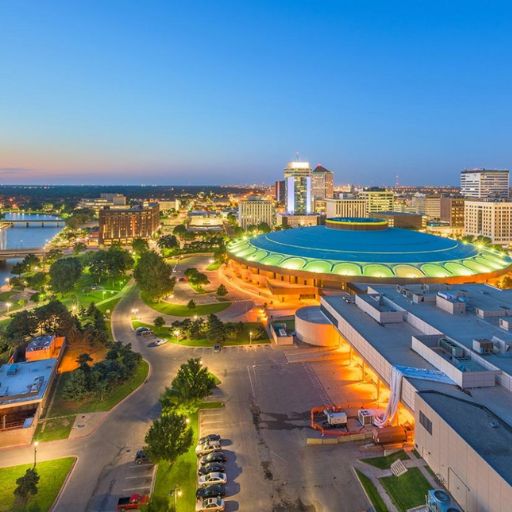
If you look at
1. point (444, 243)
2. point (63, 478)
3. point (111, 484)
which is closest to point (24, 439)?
point (63, 478)

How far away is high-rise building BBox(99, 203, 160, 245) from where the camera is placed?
134375mm

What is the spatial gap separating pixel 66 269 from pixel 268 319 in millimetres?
35615

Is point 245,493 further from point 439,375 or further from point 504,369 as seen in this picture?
point 504,369

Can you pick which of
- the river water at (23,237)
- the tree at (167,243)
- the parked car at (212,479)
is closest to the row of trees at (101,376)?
the parked car at (212,479)

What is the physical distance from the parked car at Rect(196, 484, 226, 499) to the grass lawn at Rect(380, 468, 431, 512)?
881 centimetres

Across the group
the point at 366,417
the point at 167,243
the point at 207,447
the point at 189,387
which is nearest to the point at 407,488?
the point at 366,417

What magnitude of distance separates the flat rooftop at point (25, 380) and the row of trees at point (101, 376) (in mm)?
1871

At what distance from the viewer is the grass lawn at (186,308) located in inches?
2229

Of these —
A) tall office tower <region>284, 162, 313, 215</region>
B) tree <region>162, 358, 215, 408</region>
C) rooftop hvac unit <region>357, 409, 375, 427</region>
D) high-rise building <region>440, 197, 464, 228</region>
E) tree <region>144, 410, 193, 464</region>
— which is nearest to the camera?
tree <region>144, 410, 193, 464</region>

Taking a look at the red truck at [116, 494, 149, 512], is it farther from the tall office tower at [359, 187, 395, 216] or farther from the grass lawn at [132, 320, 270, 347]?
the tall office tower at [359, 187, 395, 216]

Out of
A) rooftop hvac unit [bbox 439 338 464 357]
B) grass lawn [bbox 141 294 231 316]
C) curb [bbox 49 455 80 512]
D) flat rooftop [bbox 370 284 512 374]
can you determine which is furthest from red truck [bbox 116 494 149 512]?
grass lawn [bbox 141 294 231 316]

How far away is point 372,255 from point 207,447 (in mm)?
43688

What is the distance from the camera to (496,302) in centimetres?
4128

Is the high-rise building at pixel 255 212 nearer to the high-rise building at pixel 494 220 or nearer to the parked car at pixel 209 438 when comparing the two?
the high-rise building at pixel 494 220
